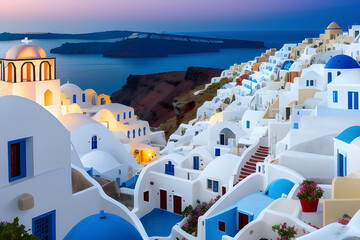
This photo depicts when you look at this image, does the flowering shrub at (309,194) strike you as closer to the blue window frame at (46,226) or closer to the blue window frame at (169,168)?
the blue window frame at (46,226)

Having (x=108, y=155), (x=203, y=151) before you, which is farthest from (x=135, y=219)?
(x=108, y=155)

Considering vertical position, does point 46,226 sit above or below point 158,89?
below

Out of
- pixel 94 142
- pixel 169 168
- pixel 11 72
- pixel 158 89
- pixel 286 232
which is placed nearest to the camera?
pixel 286 232

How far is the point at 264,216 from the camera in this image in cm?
1411

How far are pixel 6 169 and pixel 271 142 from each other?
1582 cm

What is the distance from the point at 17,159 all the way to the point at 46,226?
1.84m

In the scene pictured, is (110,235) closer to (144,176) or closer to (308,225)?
(308,225)

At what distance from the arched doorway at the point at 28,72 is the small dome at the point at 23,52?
1.98 ft

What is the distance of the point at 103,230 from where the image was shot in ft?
25.1

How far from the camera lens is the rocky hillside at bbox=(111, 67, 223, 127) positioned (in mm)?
87537

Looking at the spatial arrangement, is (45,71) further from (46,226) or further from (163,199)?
(46,226)

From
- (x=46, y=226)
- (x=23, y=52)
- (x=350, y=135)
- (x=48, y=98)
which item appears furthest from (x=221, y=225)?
(x=23, y=52)

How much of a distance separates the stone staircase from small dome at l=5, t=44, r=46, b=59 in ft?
54.5

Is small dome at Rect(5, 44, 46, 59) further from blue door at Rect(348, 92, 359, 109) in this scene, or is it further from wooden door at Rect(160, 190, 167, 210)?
blue door at Rect(348, 92, 359, 109)
